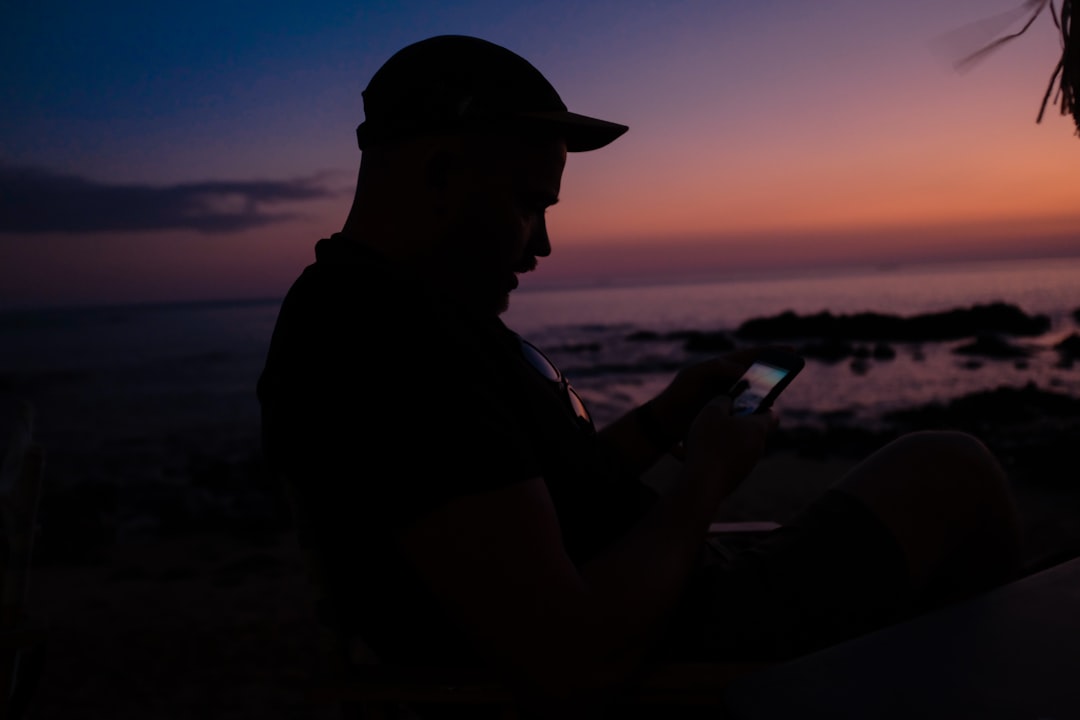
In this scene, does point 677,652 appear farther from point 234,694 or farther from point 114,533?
point 114,533

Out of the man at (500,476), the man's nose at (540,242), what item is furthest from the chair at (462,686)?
the man's nose at (540,242)

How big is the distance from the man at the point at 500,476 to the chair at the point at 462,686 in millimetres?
55

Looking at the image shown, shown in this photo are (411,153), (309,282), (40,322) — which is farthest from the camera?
(40,322)

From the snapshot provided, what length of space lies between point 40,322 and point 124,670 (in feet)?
181

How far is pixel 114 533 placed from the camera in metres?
6.54

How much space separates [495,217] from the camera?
1.56m

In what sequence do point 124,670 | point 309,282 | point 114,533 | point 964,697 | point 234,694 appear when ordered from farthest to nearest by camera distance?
point 114,533
point 124,670
point 234,694
point 309,282
point 964,697

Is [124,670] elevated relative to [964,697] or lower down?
lower down

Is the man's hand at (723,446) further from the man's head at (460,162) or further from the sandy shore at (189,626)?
the sandy shore at (189,626)

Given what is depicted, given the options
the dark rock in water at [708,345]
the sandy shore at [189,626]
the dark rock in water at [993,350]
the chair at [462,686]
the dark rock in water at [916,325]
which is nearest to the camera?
the chair at [462,686]

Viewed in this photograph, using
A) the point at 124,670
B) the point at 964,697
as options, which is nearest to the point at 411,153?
the point at 964,697

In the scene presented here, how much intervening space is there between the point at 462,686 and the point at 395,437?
0.50 m

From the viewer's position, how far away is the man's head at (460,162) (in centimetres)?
155

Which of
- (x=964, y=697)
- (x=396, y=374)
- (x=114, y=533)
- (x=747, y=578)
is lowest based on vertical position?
(x=114, y=533)
